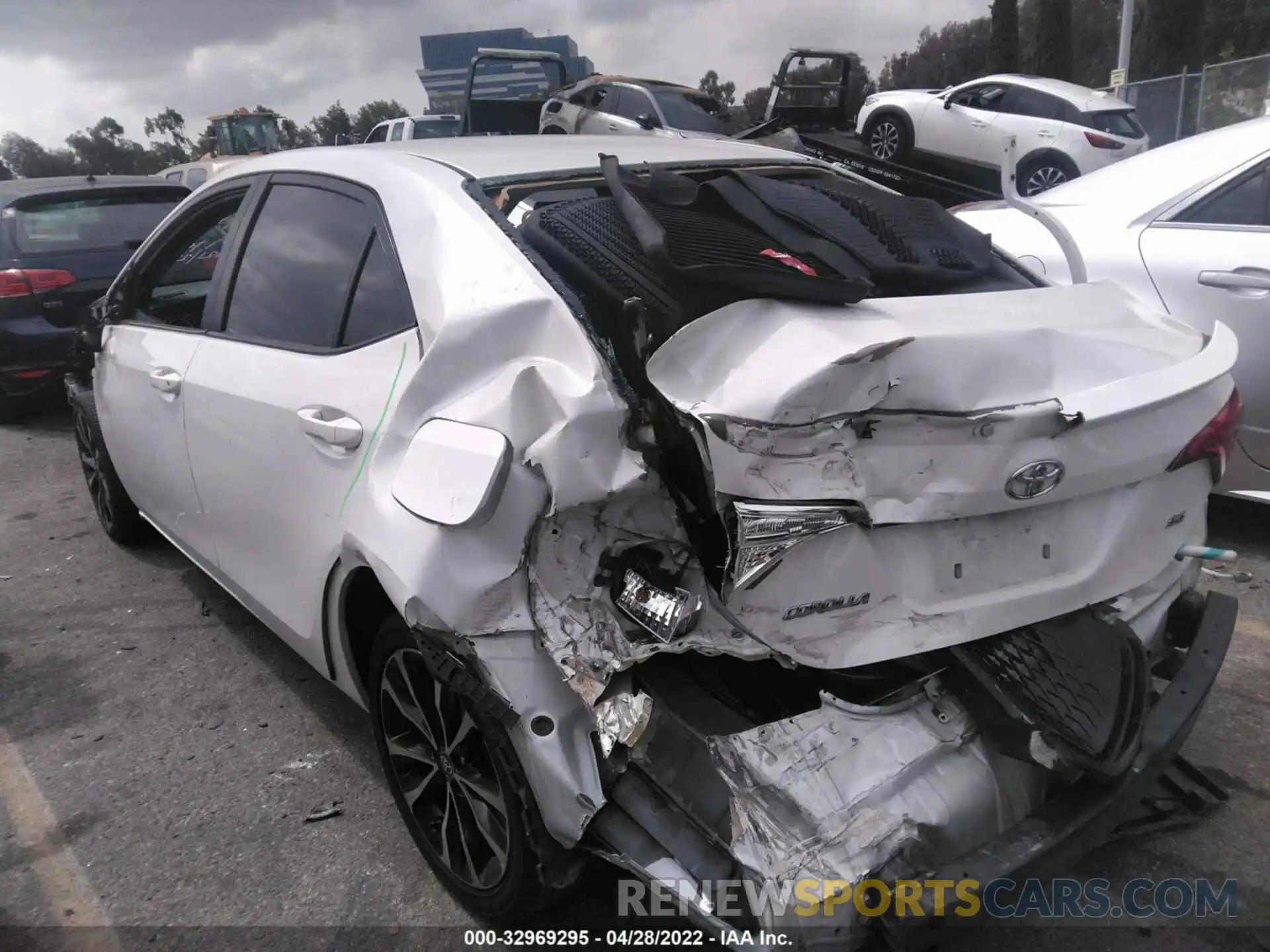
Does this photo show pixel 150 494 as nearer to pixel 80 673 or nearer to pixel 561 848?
pixel 80 673

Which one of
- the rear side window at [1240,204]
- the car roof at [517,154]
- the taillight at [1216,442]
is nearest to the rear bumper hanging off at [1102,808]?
the taillight at [1216,442]

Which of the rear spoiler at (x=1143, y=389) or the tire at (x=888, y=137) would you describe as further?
the tire at (x=888, y=137)

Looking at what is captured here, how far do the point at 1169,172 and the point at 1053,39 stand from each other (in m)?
29.8

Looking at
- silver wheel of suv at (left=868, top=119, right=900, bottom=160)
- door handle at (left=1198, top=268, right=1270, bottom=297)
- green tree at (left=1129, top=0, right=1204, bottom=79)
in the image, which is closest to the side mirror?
door handle at (left=1198, top=268, right=1270, bottom=297)

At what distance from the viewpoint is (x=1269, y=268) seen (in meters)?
3.57

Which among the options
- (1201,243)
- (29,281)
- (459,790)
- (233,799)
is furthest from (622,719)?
(29,281)

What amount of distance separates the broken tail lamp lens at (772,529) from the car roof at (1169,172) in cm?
319

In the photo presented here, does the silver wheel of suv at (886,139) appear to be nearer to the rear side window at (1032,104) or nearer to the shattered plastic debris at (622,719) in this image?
the rear side window at (1032,104)

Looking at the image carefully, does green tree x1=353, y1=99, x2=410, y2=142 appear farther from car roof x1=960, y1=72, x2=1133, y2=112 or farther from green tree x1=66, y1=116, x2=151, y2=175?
car roof x1=960, y1=72, x2=1133, y2=112

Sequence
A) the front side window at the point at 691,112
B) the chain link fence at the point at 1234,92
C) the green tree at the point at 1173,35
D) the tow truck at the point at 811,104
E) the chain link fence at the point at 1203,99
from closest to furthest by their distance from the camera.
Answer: the tow truck at the point at 811,104 < the front side window at the point at 691,112 < the chain link fence at the point at 1234,92 < the chain link fence at the point at 1203,99 < the green tree at the point at 1173,35

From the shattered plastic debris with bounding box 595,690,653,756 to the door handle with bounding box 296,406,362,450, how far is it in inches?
35.0

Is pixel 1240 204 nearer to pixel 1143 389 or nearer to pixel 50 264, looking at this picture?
pixel 1143 389

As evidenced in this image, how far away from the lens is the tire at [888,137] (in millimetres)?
12023

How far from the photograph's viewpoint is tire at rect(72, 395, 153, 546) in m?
4.35
